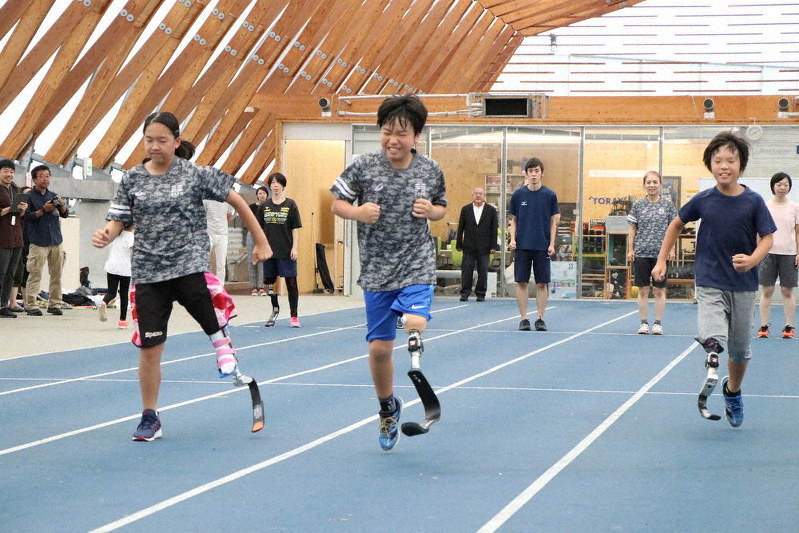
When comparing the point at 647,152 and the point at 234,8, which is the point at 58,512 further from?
the point at 647,152

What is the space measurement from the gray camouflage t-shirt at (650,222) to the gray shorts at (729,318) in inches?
217

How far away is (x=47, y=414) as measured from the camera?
6.11 meters

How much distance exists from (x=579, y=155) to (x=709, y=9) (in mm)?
12695

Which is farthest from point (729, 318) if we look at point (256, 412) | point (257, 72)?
point (257, 72)

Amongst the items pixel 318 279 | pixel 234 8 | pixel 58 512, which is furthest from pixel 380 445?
pixel 318 279

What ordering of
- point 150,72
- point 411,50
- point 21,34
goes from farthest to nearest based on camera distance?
point 411,50, point 150,72, point 21,34

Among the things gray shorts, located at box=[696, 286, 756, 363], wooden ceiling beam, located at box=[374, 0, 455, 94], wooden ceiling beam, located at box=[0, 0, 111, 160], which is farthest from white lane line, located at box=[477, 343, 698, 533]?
wooden ceiling beam, located at box=[374, 0, 455, 94]

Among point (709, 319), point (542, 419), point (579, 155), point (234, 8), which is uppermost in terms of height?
point (234, 8)

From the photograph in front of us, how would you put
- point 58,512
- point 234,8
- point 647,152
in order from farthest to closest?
point 647,152 < point 234,8 < point 58,512

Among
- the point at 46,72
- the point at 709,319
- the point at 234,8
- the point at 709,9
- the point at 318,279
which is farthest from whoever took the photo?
the point at 709,9

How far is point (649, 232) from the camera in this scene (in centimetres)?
1135

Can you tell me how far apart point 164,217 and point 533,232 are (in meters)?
6.78

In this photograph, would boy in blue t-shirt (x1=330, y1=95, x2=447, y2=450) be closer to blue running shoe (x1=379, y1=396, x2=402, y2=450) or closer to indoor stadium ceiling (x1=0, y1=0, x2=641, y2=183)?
blue running shoe (x1=379, y1=396, x2=402, y2=450)

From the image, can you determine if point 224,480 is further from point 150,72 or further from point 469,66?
point 469,66
